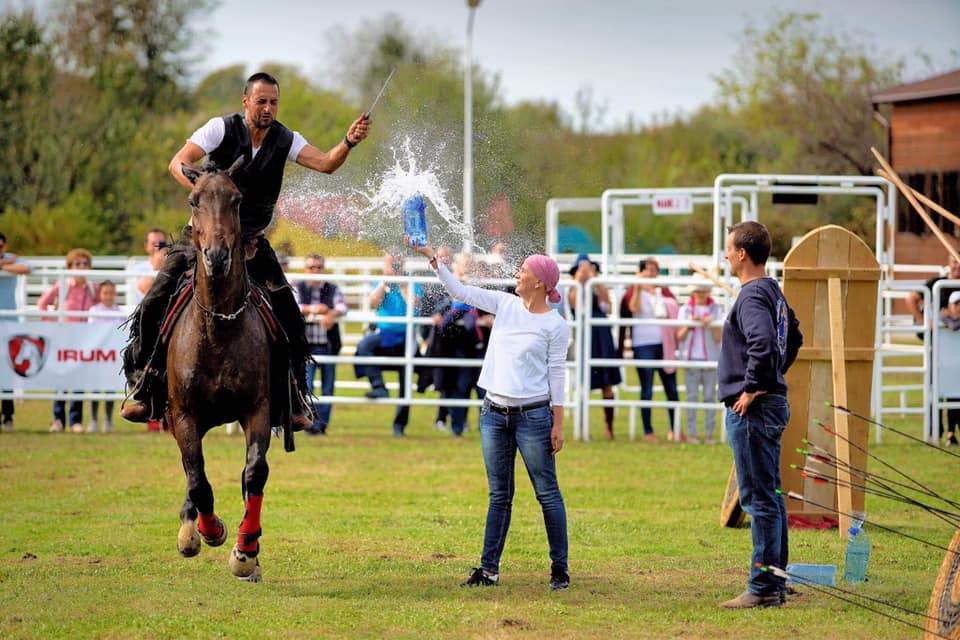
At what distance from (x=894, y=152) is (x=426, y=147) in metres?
28.6

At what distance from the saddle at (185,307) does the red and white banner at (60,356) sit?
347 inches

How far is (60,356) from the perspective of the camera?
1700cm

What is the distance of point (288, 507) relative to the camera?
11.5 metres

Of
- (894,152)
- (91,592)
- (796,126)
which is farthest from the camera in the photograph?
(796,126)

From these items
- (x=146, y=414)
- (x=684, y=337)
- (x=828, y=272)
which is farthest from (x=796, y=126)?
(x=146, y=414)

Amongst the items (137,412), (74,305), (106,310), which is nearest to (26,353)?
(74,305)

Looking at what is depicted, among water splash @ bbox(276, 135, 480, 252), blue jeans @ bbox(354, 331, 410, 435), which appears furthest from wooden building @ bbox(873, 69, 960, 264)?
water splash @ bbox(276, 135, 480, 252)

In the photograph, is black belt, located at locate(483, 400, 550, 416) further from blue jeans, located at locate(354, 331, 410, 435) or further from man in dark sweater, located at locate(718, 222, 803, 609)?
blue jeans, located at locate(354, 331, 410, 435)

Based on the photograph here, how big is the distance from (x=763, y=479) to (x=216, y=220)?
3.52 meters

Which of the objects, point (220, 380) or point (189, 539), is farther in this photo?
point (189, 539)

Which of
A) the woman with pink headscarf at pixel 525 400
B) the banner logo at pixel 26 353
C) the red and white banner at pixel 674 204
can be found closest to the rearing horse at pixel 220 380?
the woman with pink headscarf at pixel 525 400

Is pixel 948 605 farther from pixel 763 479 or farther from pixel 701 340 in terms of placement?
pixel 701 340

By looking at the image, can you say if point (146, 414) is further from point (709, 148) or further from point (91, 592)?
point (709, 148)

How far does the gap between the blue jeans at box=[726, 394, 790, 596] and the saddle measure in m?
3.05
